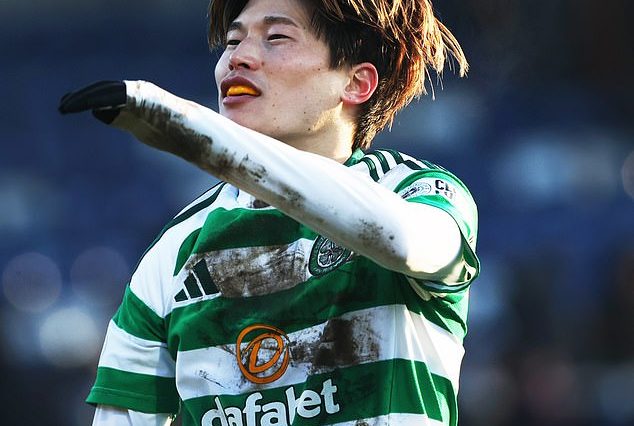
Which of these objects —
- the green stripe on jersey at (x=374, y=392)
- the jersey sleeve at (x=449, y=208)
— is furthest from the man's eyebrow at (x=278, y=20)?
the green stripe on jersey at (x=374, y=392)

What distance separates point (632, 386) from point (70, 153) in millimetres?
2928

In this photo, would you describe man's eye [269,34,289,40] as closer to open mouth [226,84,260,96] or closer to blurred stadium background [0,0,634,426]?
open mouth [226,84,260,96]

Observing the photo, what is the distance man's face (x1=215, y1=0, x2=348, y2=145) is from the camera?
222cm

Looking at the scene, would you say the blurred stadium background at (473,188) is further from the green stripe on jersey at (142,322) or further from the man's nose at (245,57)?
the man's nose at (245,57)

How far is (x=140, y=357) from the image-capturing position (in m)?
2.26

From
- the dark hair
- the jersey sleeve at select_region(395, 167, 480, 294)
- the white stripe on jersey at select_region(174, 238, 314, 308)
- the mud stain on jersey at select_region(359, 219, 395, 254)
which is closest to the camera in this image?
the mud stain on jersey at select_region(359, 219, 395, 254)

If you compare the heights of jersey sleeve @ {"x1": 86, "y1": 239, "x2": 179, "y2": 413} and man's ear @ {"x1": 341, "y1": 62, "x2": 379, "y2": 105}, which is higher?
man's ear @ {"x1": 341, "y1": 62, "x2": 379, "y2": 105}

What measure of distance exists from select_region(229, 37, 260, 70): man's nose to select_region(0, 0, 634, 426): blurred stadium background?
9.96ft

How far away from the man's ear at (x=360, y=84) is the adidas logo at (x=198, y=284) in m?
0.47

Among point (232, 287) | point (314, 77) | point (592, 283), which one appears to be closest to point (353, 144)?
point (314, 77)

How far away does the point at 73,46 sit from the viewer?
19.7ft

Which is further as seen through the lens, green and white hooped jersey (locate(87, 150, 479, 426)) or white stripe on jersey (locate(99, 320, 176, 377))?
white stripe on jersey (locate(99, 320, 176, 377))

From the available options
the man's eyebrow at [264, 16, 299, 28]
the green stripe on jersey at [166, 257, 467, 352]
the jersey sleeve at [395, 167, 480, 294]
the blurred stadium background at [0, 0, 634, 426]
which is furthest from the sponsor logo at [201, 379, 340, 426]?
the blurred stadium background at [0, 0, 634, 426]

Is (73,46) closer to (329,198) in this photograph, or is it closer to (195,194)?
(195,194)
